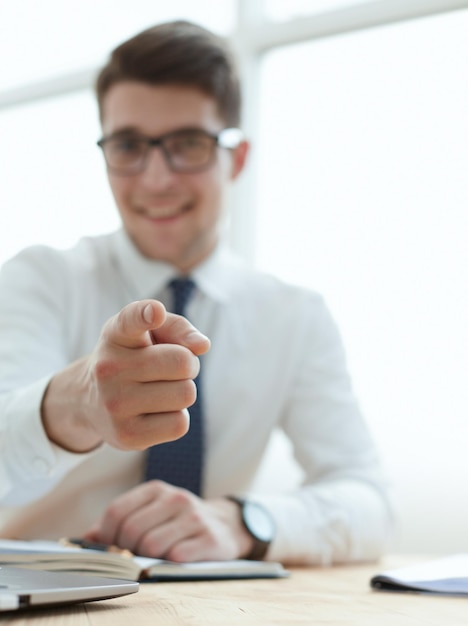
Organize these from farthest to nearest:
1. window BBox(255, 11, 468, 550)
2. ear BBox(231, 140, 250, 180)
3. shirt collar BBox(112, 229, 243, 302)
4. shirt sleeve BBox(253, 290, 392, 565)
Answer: window BBox(255, 11, 468, 550) < ear BBox(231, 140, 250, 180) < shirt collar BBox(112, 229, 243, 302) < shirt sleeve BBox(253, 290, 392, 565)

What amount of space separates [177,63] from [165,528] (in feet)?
3.74

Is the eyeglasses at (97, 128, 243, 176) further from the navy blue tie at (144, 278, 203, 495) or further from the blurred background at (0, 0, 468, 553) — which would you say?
the blurred background at (0, 0, 468, 553)

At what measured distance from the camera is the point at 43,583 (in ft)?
2.41

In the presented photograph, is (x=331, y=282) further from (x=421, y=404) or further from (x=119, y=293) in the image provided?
(x=119, y=293)

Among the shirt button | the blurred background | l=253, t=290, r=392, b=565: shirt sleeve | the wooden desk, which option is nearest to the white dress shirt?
l=253, t=290, r=392, b=565: shirt sleeve

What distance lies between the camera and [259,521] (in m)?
1.46

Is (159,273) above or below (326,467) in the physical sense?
above

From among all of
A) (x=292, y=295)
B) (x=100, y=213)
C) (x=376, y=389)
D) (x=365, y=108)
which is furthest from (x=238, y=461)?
(x=100, y=213)

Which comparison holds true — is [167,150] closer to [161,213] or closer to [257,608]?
[161,213]

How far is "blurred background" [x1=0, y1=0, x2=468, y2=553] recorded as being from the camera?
104 inches

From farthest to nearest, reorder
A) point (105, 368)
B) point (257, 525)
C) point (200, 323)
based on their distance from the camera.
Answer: point (200, 323) < point (257, 525) < point (105, 368)

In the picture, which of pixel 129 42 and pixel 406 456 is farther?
pixel 406 456

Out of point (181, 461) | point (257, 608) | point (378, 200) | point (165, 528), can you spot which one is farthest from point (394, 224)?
point (257, 608)

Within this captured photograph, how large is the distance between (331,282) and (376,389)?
1.34 feet
